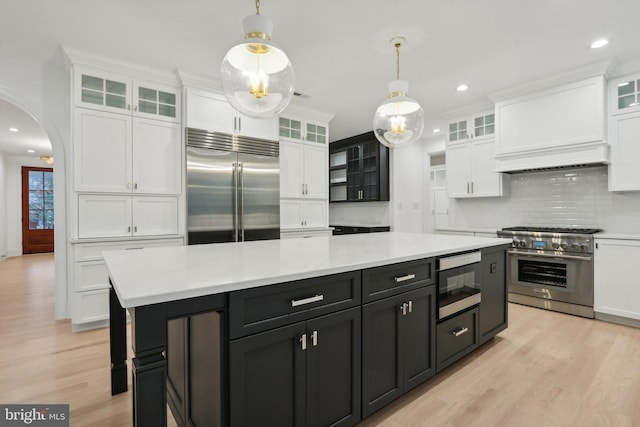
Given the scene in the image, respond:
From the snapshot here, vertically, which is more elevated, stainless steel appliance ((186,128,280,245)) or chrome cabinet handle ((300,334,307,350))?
stainless steel appliance ((186,128,280,245))

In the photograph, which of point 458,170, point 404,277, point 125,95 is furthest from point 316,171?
point 404,277

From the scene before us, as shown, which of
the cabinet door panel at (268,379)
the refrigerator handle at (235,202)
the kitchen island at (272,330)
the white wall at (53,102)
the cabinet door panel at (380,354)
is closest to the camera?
the kitchen island at (272,330)

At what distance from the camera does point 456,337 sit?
2.19 metres

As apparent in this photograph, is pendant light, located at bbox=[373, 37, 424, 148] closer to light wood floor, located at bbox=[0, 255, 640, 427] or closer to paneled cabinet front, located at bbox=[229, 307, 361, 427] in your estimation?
paneled cabinet front, located at bbox=[229, 307, 361, 427]

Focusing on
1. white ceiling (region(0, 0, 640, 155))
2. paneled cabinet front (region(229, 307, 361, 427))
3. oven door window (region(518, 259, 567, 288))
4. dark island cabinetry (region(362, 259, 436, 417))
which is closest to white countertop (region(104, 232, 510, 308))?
dark island cabinetry (region(362, 259, 436, 417))

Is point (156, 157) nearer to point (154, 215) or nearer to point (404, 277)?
point (154, 215)

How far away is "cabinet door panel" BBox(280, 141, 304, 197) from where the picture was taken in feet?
14.6

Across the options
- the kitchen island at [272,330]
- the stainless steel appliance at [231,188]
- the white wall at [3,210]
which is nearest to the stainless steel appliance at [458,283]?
the kitchen island at [272,330]

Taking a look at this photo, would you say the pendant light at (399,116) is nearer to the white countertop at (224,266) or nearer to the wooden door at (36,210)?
the white countertop at (224,266)

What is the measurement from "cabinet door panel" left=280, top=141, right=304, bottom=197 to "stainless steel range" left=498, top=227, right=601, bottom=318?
110 inches

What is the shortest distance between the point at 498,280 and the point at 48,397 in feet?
10.8

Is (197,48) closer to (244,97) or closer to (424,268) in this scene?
(244,97)

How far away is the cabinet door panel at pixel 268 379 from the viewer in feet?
3.79

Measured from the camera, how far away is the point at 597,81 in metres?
3.28
